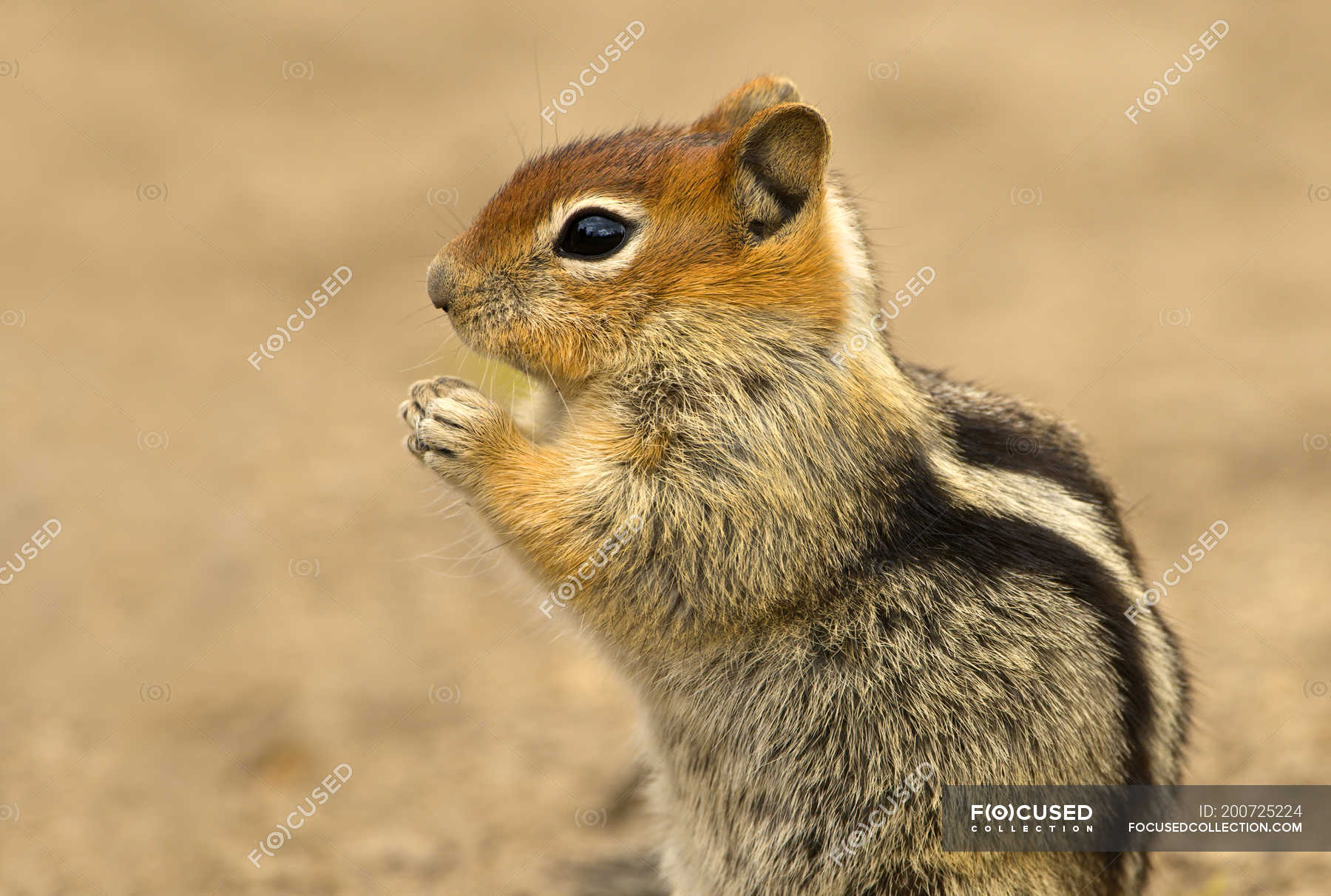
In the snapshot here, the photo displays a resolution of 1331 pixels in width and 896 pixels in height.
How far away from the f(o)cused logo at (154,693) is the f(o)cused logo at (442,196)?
5145 mm

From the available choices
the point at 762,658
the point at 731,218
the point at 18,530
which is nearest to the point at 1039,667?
the point at 762,658

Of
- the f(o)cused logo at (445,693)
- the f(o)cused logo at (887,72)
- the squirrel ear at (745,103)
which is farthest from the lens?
the f(o)cused logo at (887,72)

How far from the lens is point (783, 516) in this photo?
11.6 ft

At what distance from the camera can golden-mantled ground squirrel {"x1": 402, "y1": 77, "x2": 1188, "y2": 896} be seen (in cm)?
350

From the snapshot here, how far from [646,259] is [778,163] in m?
0.47

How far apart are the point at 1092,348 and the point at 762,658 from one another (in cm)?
624

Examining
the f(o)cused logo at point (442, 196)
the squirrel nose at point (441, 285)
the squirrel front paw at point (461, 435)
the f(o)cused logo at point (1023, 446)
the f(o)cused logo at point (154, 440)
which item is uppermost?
the f(o)cused logo at point (442, 196)

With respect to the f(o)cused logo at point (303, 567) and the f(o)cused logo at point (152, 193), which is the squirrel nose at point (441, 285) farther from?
the f(o)cused logo at point (152, 193)

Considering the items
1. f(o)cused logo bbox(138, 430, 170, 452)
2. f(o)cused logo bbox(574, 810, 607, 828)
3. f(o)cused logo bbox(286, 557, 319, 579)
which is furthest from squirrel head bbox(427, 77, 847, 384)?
f(o)cused logo bbox(138, 430, 170, 452)

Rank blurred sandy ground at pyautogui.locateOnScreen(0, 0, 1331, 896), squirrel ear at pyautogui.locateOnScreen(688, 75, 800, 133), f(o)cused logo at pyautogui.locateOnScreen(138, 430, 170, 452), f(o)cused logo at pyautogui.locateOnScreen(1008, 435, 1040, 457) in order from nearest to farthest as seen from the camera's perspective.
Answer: f(o)cused logo at pyautogui.locateOnScreen(1008, 435, 1040, 457)
squirrel ear at pyautogui.locateOnScreen(688, 75, 800, 133)
blurred sandy ground at pyautogui.locateOnScreen(0, 0, 1331, 896)
f(o)cused logo at pyautogui.locateOnScreen(138, 430, 170, 452)

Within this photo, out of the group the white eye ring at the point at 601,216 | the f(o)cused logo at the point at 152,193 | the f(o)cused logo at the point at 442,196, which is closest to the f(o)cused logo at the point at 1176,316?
the f(o)cused logo at the point at 442,196

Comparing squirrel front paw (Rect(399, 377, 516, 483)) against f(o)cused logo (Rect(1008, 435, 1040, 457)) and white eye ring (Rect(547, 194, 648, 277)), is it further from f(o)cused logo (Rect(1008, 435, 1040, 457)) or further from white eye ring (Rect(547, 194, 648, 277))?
f(o)cused logo (Rect(1008, 435, 1040, 457))

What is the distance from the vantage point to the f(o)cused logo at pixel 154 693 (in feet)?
19.8

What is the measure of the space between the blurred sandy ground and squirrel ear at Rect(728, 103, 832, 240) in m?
1.12
